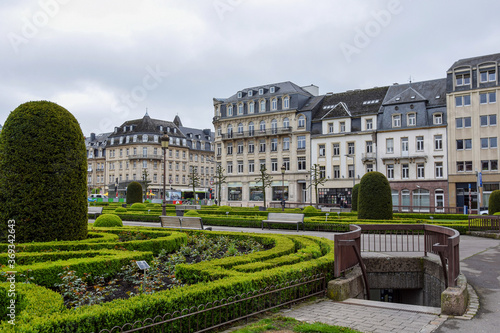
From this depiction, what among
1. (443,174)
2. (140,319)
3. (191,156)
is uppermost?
(191,156)

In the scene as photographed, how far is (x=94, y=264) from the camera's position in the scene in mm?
7957

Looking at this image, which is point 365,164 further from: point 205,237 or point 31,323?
point 31,323

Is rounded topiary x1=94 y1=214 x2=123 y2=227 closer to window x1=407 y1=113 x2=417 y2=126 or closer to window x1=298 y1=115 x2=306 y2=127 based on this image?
window x1=407 y1=113 x2=417 y2=126

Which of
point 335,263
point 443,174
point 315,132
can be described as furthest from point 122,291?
point 315,132

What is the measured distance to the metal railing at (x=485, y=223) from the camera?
18.9 m

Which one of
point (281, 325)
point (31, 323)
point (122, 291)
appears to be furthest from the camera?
point (122, 291)

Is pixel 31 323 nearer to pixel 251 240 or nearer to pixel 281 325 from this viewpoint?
pixel 281 325

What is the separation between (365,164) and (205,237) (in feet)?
130

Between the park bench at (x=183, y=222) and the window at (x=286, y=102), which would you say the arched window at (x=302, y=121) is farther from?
the park bench at (x=183, y=222)

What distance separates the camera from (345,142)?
2029 inches

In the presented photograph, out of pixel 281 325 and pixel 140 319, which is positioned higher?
pixel 140 319

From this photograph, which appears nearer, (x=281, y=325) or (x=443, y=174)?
(x=281, y=325)

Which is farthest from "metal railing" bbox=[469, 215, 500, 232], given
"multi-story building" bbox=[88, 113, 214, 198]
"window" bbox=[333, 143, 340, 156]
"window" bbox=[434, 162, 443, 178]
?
"multi-story building" bbox=[88, 113, 214, 198]

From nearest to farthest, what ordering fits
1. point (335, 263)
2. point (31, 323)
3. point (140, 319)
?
point (31, 323), point (140, 319), point (335, 263)
